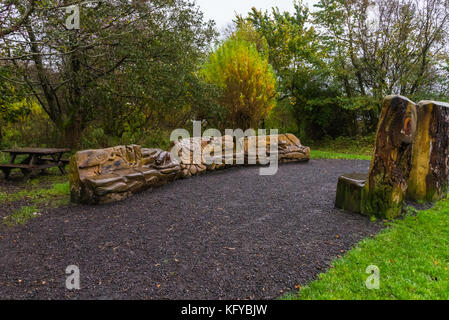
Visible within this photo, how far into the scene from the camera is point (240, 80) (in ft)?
28.4

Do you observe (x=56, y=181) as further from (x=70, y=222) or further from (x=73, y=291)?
(x=73, y=291)

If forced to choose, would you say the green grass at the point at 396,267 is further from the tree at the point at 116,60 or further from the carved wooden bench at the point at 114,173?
the tree at the point at 116,60

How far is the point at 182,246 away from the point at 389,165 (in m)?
2.81

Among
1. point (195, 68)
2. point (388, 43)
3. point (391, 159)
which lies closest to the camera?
point (391, 159)

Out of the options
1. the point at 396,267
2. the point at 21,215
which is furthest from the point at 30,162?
the point at 396,267

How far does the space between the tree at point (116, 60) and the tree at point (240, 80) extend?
112 centimetres

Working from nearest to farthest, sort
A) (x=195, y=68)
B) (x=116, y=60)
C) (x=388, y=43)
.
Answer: (x=116, y=60) → (x=195, y=68) → (x=388, y=43)

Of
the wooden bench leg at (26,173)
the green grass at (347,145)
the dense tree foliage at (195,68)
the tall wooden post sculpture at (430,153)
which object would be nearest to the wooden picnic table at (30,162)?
the wooden bench leg at (26,173)

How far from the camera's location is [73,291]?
6.94 ft

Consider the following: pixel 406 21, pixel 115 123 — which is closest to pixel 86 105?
pixel 115 123

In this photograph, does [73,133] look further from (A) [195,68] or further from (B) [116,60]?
(A) [195,68]

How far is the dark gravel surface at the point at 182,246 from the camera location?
86.0 inches
